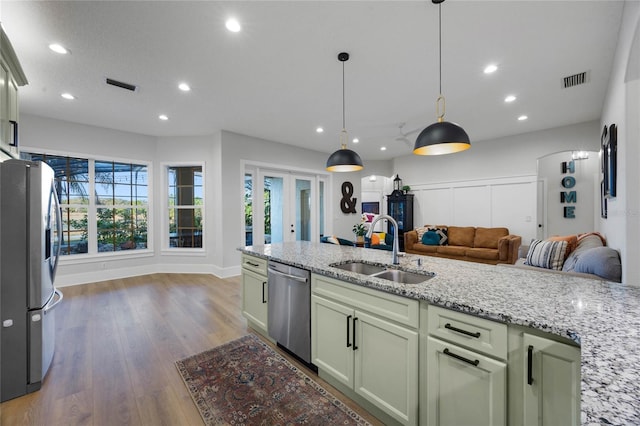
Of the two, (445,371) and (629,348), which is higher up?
(629,348)

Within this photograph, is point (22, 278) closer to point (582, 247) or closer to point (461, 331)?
point (461, 331)

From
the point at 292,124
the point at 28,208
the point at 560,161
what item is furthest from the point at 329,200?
the point at 28,208

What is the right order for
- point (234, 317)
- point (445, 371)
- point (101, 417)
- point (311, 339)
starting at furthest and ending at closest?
1. point (234, 317)
2. point (311, 339)
3. point (101, 417)
4. point (445, 371)

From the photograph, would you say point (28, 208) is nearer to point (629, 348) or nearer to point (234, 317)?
point (234, 317)

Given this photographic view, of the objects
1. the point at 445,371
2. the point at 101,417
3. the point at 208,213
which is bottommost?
the point at 101,417

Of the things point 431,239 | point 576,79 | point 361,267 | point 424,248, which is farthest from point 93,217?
point 576,79

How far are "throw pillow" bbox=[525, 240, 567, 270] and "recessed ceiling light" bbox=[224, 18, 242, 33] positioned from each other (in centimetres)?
423

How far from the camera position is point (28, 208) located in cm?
196

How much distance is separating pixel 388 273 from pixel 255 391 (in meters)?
1.31

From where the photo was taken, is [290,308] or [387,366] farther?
[290,308]

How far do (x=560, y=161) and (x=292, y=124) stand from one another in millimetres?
5713

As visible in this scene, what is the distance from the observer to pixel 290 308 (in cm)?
229

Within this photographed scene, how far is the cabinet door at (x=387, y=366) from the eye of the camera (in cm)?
145

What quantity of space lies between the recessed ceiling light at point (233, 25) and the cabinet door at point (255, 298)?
2.21m
